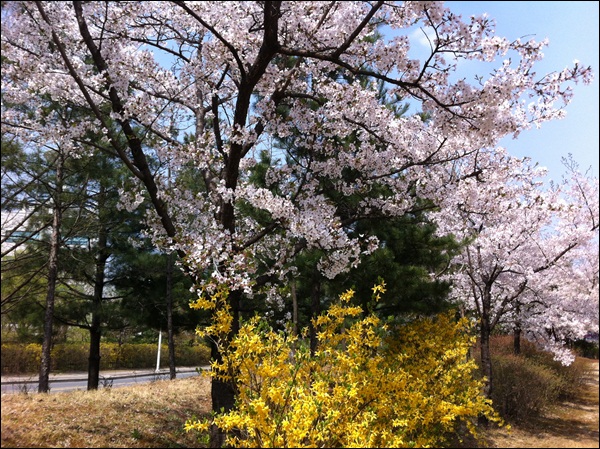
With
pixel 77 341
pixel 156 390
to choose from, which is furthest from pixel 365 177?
pixel 77 341

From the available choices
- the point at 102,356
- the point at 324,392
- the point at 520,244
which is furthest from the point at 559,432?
the point at 102,356

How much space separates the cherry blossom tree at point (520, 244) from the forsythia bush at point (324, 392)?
255 cm

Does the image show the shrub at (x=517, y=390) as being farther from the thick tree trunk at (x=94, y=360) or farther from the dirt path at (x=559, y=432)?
the thick tree trunk at (x=94, y=360)

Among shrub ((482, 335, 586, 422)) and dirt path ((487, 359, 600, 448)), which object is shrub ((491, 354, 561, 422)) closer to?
shrub ((482, 335, 586, 422))

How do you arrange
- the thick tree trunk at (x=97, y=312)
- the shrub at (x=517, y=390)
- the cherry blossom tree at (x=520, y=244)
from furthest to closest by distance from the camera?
the thick tree trunk at (x=97, y=312) → the shrub at (x=517, y=390) → the cherry blossom tree at (x=520, y=244)

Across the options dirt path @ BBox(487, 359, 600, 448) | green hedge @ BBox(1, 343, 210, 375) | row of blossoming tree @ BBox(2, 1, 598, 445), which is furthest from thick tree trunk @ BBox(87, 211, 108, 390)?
dirt path @ BBox(487, 359, 600, 448)

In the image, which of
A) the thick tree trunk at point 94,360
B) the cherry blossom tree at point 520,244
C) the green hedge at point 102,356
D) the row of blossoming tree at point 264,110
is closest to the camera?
the row of blossoming tree at point 264,110

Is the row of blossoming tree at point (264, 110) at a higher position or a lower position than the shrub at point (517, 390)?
higher

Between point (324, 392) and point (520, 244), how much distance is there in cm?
775

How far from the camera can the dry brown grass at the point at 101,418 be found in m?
4.97

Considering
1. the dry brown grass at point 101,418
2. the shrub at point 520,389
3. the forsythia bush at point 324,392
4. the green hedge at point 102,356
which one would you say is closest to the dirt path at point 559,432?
the shrub at point 520,389

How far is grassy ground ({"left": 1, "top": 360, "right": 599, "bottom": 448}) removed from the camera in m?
5.04

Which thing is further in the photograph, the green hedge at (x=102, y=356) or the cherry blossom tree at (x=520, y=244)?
the green hedge at (x=102, y=356)

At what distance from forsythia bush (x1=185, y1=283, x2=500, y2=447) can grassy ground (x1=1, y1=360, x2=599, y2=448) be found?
5.89 ft
